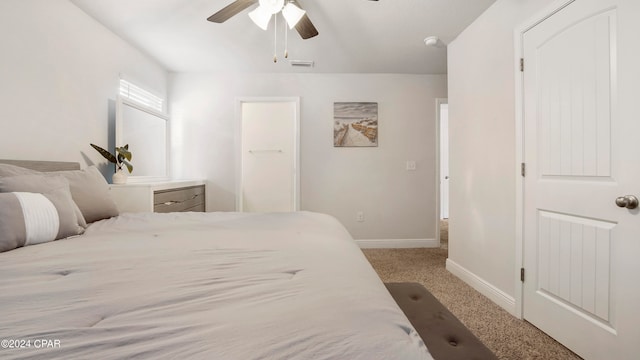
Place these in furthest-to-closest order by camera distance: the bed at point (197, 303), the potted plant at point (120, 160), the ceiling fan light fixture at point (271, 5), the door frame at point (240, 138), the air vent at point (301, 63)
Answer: the door frame at point (240, 138) < the air vent at point (301, 63) < the potted plant at point (120, 160) < the ceiling fan light fixture at point (271, 5) < the bed at point (197, 303)

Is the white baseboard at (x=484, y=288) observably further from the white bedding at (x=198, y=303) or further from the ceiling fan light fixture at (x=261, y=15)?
the ceiling fan light fixture at (x=261, y=15)

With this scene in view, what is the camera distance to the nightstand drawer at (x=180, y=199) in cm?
241

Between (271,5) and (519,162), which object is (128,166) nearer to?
(271,5)

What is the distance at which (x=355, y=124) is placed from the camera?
3596mm

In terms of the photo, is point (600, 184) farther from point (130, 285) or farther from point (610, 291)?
point (130, 285)

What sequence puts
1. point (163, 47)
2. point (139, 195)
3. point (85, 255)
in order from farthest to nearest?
point (163, 47) < point (139, 195) < point (85, 255)

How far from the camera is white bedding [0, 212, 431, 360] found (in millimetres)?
439

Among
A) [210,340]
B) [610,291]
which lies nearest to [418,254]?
[610,291]

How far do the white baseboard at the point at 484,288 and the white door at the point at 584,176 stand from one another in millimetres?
120

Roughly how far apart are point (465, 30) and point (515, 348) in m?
2.52

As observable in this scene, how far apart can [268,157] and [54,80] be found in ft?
7.11

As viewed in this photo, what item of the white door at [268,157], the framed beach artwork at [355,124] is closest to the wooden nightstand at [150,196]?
the white door at [268,157]

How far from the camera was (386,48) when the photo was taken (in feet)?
9.45

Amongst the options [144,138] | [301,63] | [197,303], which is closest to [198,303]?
[197,303]
